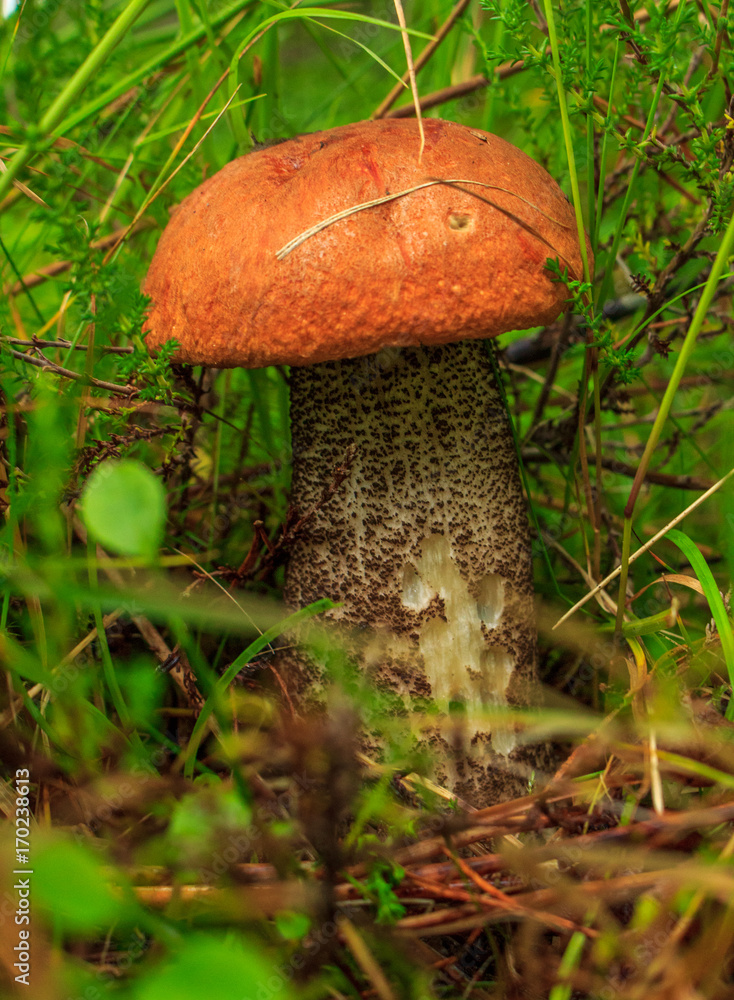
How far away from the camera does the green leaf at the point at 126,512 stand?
609 mm

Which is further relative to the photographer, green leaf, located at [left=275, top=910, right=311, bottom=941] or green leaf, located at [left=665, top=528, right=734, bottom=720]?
green leaf, located at [left=665, top=528, right=734, bottom=720]

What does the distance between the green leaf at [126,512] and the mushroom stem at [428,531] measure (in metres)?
0.67

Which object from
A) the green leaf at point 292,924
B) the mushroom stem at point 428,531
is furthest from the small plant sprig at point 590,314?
the green leaf at point 292,924

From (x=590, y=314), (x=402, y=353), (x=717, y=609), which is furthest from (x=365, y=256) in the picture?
(x=717, y=609)

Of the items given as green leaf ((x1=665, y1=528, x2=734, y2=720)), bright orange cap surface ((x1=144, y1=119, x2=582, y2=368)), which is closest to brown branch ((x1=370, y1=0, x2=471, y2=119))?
bright orange cap surface ((x1=144, y1=119, x2=582, y2=368))

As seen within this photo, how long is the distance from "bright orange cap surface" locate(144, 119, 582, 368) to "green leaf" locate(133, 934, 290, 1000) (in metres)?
0.72

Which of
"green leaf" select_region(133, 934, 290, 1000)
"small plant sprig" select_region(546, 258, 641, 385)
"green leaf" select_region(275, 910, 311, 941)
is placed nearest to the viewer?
"green leaf" select_region(133, 934, 290, 1000)

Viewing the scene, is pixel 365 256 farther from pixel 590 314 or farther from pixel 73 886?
pixel 73 886

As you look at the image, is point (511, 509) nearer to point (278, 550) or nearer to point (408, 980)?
point (278, 550)

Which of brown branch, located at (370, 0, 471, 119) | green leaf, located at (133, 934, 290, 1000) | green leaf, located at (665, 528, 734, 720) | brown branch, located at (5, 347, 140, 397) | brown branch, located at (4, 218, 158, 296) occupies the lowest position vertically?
green leaf, located at (133, 934, 290, 1000)

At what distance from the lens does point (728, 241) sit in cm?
86

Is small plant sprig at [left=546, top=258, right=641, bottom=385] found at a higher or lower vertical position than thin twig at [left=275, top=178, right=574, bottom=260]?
lower

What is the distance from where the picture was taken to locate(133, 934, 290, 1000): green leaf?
0.56 meters

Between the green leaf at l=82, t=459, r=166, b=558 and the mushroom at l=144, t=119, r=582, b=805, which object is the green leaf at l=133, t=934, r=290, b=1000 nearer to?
the green leaf at l=82, t=459, r=166, b=558
